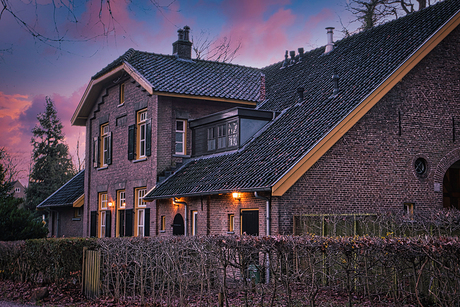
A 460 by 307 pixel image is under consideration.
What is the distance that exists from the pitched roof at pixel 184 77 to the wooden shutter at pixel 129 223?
18.0 ft

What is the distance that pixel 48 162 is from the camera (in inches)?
1884

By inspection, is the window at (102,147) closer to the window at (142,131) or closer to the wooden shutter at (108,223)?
the wooden shutter at (108,223)

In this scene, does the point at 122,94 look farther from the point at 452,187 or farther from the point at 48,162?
the point at 48,162

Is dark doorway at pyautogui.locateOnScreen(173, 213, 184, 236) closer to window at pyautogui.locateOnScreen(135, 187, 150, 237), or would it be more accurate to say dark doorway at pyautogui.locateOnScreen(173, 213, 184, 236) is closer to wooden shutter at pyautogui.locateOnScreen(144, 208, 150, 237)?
wooden shutter at pyautogui.locateOnScreen(144, 208, 150, 237)

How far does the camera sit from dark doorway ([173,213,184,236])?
63.9 feet

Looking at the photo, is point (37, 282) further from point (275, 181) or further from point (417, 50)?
point (417, 50)

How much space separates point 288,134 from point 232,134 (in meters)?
2.85

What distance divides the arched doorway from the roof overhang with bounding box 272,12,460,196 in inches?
178

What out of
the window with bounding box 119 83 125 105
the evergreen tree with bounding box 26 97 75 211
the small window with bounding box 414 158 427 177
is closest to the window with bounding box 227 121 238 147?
the small window with bounding box 414 158 427 177

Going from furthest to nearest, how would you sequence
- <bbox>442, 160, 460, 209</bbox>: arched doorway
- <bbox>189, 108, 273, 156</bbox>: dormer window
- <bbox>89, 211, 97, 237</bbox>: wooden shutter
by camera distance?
<bbox>89, 211, 97, 237</bbox>: wooden shutter < <bbox>189, 108, 273, 156</bbox>: dormer window < <bbox>442, 160, 460, 209</bbox>: arched doorway

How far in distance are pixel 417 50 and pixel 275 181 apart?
6.74m

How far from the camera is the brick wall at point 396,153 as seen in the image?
1573cm

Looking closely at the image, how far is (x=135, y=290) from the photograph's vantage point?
12.5 meters

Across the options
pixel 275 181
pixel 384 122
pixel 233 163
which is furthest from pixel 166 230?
pixel 384 122
